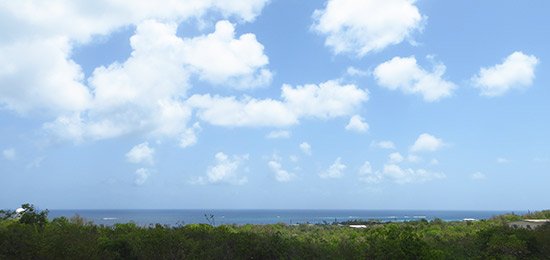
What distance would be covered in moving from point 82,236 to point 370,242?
7637 millimetres

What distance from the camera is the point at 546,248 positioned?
49.3 feet

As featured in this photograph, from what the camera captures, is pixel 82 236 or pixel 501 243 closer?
pixel 82 236

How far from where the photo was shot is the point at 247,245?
13430mm

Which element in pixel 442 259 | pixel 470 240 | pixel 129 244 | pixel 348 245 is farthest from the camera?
pixel 470 240

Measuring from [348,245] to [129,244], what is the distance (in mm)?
5901

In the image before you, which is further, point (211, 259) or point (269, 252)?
point (269, 252)

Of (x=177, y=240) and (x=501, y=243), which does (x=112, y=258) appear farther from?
(x=501, y=243)

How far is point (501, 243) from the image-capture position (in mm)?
14750

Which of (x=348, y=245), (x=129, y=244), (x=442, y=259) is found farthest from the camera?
(x=348, y=245)

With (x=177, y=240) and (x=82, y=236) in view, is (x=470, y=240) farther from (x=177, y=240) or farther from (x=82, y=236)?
(x=82, y=236)

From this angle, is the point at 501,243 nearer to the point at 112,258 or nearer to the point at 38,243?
the point at 112,258

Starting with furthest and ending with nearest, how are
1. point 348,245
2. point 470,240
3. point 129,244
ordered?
1. point 470,240
2. point 348,245
3. point 129,244

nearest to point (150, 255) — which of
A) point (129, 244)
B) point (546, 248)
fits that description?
point (129, 244)

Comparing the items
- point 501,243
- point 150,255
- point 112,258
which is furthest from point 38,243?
point 501,243
